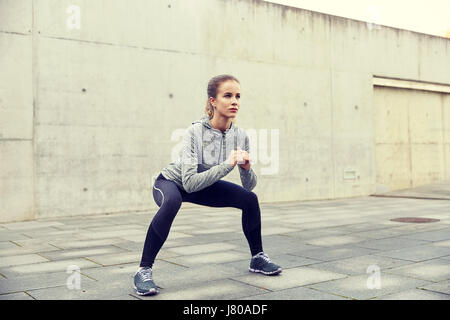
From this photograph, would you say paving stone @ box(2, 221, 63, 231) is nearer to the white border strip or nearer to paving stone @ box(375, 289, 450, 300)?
paving stone @ box(375, 289, 450, 300)

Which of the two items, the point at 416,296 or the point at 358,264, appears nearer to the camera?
the point at 416,296

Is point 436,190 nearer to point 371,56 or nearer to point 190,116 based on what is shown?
point 371,56

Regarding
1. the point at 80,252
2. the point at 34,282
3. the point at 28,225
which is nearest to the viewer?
the point at 34,282

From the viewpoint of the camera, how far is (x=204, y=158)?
3842 mm

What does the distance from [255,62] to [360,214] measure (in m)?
4.41

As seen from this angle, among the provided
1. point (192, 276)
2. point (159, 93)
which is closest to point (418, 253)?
point (192, 276)

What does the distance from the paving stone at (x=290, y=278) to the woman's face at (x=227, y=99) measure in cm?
135

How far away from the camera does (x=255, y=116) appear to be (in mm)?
11188

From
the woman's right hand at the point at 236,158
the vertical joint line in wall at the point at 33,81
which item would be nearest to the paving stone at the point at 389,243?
the woman's right hand at the point at 236,158

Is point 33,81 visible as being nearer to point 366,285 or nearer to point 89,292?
point 89,292

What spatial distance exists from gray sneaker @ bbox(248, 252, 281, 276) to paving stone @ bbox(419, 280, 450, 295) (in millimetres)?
1148

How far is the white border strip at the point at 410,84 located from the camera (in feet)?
44.4

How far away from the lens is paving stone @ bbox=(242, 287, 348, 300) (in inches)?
134

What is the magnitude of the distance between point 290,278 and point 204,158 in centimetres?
124
